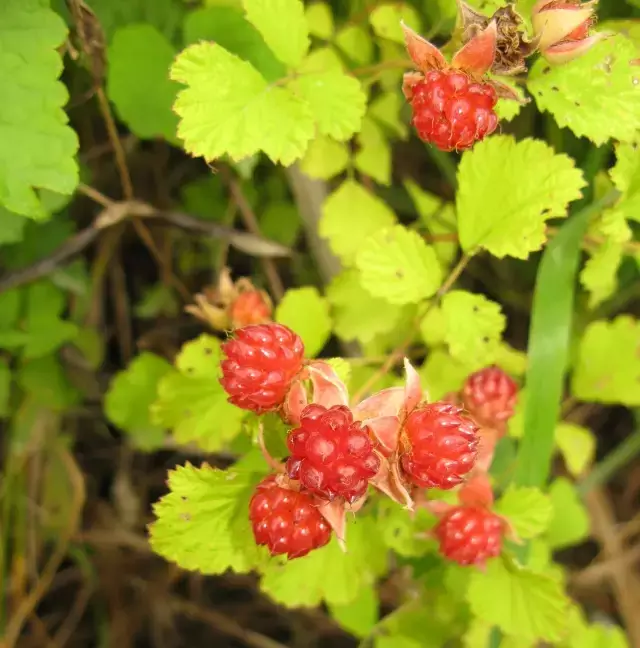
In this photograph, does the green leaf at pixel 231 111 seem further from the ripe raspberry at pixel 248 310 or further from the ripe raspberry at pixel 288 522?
the ripe raspberry at pixel 288 522

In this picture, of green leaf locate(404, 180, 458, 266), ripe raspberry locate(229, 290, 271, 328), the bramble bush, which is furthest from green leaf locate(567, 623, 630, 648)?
ripe raspberry locate(229, 290, 271, 328)

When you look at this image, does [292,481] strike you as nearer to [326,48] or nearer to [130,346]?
[326,48]

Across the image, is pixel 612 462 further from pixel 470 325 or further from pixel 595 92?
pixel 595 92

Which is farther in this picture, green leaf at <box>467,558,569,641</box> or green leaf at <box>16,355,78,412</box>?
green leaf at <box>16,355,78,412</box>

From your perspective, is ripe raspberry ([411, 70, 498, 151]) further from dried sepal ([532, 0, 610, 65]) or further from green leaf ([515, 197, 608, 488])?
green leaf ([515, 197, 608, 488])

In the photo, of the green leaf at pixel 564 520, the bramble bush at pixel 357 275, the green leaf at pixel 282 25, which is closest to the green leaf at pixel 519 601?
the bramble bush at pixel 357 275
